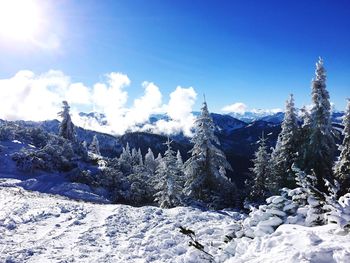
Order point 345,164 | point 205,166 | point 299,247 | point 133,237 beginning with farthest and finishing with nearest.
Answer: point 205,166 → point 345,164 → point 133,237 → point 299,247

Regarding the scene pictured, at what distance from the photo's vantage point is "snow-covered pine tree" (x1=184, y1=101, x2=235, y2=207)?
1175 inches

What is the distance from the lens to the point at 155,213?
17.5 m

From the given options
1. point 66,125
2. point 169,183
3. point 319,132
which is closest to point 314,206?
point 169,183

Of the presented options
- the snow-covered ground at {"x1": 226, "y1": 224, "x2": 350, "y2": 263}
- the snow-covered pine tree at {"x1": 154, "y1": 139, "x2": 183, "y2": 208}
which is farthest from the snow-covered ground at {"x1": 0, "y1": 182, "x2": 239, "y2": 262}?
the snow-covered pine tree at {"x1": 154, "y1": 139, "x2": 183, "y2": 208}

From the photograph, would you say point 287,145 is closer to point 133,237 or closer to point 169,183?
point 169,183

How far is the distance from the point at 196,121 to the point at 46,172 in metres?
21.9

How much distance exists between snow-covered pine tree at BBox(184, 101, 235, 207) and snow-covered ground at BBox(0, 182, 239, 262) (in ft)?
37.5

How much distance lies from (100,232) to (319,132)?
2431 cm

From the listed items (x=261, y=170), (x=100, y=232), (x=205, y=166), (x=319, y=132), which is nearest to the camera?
(x=100, y=232)

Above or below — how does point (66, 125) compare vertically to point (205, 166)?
above

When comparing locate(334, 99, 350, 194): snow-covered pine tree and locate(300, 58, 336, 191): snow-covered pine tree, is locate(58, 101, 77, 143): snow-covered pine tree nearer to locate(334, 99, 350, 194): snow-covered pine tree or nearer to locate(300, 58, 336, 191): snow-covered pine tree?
locate(300, 58, 336, 191): snow-covered pine tree

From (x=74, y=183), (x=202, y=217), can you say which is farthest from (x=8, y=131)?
(x=202, y=217)

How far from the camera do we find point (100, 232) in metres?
14.3

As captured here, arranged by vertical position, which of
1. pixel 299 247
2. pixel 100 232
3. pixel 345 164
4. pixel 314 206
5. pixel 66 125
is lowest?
pixel 100 232
